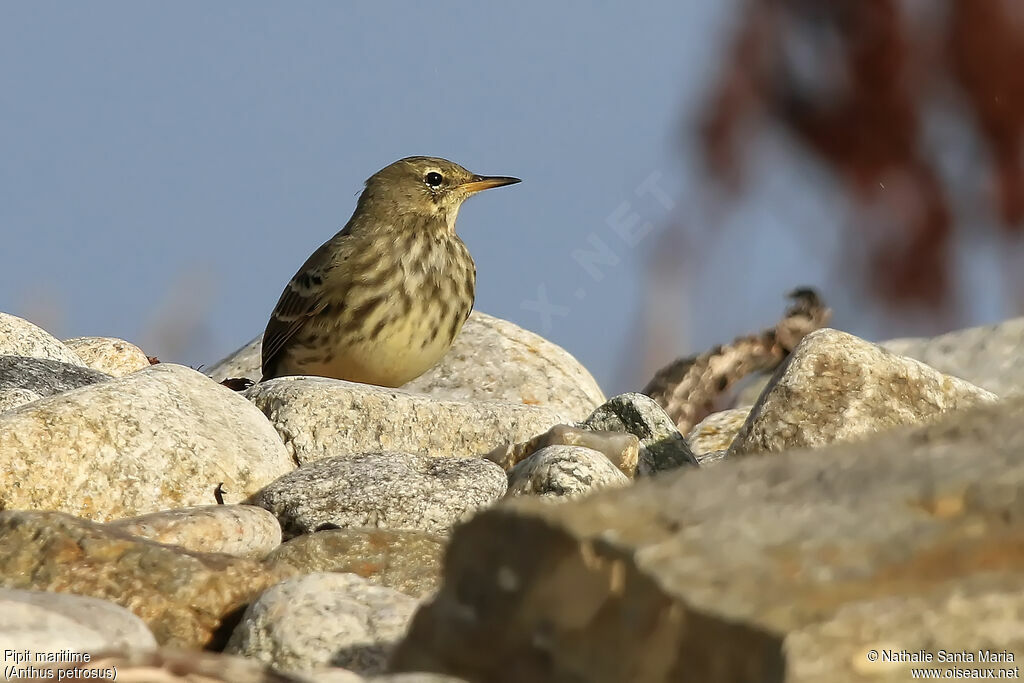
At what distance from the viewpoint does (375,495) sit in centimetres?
552

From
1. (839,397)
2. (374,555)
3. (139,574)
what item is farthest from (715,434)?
(139,574)

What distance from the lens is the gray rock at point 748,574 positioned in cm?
250

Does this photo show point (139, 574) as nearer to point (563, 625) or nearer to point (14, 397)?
point (563, 625)

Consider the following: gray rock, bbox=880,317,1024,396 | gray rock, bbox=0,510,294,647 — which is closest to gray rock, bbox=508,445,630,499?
gray rock, bbox=0,510,294,647

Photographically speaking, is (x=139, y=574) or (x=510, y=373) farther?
(x=510, y=373)

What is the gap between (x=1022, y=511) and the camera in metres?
2.76

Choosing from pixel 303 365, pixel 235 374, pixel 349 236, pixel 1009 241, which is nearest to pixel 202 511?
pixel 303 365

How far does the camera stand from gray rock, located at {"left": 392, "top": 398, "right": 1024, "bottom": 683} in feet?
8.21

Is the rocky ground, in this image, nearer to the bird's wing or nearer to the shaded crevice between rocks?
the shaded crevice between rocks

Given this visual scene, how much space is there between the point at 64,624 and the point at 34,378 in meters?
3.68

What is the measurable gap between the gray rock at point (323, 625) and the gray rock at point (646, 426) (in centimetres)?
303

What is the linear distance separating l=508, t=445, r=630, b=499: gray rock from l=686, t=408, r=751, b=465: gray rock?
5.36ft

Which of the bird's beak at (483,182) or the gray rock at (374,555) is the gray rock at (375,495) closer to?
the gray rock at (374,555)

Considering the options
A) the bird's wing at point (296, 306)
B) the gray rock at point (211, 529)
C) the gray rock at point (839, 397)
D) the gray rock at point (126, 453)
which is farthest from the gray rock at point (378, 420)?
the bird's wing at point (296, 306)
